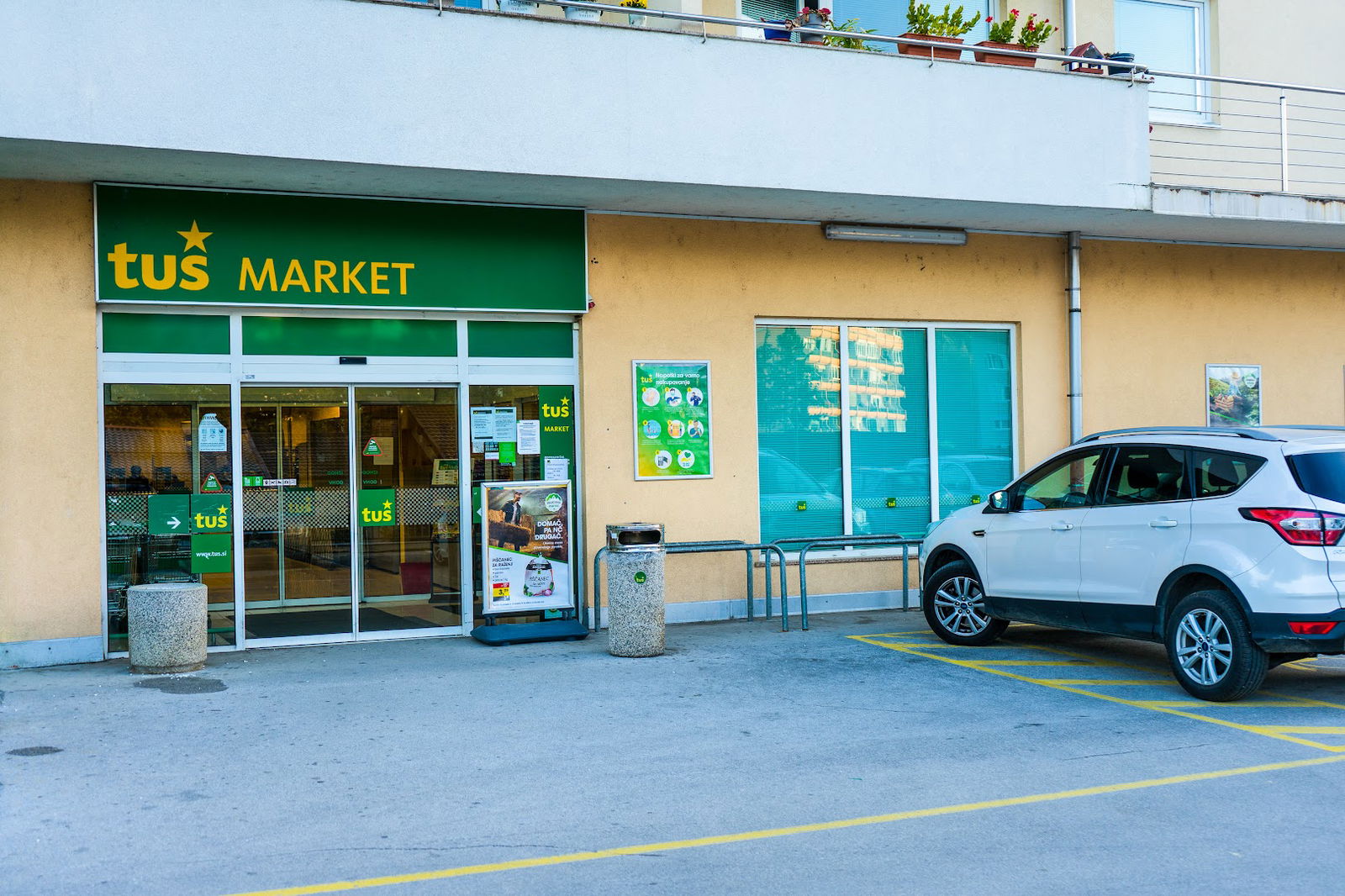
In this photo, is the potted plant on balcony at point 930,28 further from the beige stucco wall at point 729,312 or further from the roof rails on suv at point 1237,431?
the roof rails on suv at point 1237,431

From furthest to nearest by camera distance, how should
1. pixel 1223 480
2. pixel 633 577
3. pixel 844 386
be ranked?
pixel 844 386 < pixel 633 577 < pixel 1223 480

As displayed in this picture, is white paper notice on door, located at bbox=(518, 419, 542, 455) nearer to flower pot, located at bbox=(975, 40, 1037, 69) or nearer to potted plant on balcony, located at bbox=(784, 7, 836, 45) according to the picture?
potted plant on balcony, located at bbox=(784, 7, 836, 45)

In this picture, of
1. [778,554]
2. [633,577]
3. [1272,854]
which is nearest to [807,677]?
[633,577]

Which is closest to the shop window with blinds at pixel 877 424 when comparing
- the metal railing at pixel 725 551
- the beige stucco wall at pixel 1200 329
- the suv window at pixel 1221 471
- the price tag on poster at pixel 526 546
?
the metal railing at pixel 725 551

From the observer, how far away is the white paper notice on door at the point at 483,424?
11.0 meters

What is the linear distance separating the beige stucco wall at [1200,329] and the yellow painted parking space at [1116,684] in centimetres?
417

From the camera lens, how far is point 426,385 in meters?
10.9

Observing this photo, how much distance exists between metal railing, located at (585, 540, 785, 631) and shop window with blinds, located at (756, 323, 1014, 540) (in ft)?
2.16

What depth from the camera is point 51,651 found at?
31.5 ft

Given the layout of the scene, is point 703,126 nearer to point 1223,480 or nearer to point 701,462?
point 701,462

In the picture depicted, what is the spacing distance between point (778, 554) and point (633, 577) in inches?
78.2

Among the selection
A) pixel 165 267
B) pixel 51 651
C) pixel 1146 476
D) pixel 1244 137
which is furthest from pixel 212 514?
pixel 1244 137

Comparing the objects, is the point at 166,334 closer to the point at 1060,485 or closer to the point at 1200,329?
the point at 1060,485

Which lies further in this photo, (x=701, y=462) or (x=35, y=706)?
(x=701, y=462)
